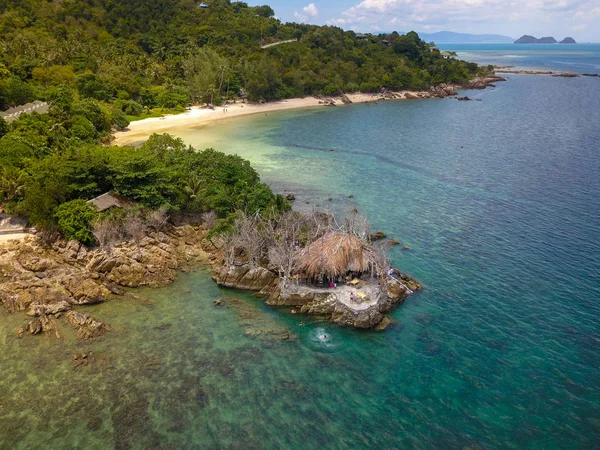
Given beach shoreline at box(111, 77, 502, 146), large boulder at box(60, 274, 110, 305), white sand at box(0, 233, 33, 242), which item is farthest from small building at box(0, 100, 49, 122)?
large boulder at box(60, 274, 110, 305)

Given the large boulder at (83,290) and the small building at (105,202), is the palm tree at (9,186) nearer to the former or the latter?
the small building at (105,202)

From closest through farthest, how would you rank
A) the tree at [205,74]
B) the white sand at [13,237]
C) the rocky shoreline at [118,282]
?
the rocky shoreline at [118,282] → the white sand at [13,237] → the tree at [205,74]

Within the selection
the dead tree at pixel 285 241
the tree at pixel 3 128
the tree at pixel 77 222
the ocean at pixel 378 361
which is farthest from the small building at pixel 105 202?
the tree at pixel 3 128

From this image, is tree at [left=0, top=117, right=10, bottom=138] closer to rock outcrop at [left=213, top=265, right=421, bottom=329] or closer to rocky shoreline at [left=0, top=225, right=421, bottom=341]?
rocky shoreline at [left=0, top=225, right=421, bottom=341]

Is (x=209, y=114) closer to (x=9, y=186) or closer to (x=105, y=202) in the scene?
(x=9, y=186)

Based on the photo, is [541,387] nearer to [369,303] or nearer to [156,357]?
[369,303]

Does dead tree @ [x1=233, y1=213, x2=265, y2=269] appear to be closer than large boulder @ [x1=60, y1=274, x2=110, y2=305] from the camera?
No
